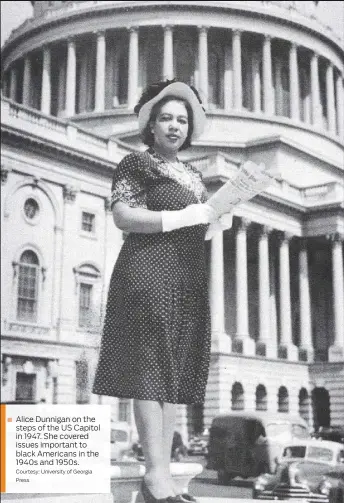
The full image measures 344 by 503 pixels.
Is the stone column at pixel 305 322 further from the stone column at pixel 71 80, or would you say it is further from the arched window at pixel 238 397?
the stone column at pixel 71 80

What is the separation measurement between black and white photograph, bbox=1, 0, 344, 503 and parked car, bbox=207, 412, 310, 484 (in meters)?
0.07

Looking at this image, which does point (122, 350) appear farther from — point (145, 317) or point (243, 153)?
point (243, 153)

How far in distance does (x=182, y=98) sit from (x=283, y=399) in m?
31.4

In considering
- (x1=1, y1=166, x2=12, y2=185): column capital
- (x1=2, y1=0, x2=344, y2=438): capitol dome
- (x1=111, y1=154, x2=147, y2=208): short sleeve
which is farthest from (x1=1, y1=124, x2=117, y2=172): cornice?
(x1=111, y1=154, x2=147, y2=208): short sleeve

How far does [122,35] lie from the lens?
53.9 meters

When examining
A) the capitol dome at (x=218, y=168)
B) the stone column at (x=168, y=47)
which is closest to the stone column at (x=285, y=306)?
the capitol dome at (x=218, y=168)

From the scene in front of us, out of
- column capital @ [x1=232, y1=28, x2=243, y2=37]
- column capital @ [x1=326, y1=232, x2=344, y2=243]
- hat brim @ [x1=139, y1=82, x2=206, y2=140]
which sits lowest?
hat brim @ [x1=139, y1=82, x2=206, y2=140]

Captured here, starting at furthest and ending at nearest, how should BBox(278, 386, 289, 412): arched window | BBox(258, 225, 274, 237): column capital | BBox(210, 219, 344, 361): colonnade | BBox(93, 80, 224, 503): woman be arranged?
BBox(258, 225, 274, 237): column capital
BBox(210, 219, 344, 361): colonnade
BBox(278, 386, 289, 412): arched window
BBox(93, 80, 224, 503): woman

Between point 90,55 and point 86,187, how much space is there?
21884 millimetres

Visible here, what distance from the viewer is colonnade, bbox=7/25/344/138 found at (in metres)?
53.5

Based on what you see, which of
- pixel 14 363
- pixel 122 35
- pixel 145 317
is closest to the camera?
pixel 145 317

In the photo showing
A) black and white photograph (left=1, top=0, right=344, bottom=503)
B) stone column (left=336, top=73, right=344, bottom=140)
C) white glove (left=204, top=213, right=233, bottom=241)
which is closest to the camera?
black and white photograph (left=1, top=0, right=344, bottom=503)

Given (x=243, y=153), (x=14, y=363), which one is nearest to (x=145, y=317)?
(x=14, y=363)

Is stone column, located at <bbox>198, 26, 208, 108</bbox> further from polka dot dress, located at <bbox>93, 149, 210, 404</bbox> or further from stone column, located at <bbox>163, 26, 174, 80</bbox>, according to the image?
polka dot dress, located at <bbox>93, 149, 210, 404</bbox>
